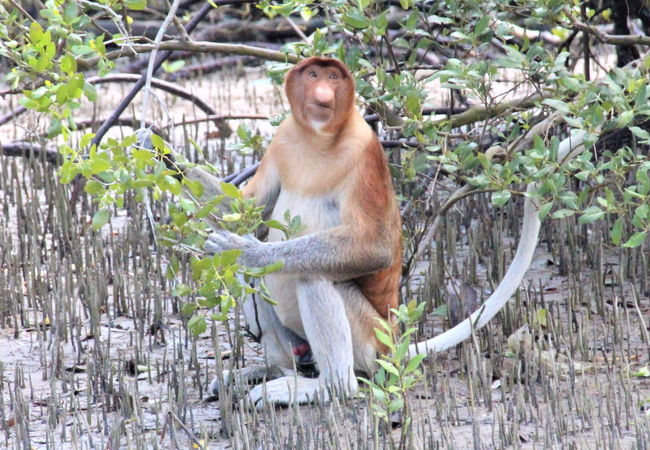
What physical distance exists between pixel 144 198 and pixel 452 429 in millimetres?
1286

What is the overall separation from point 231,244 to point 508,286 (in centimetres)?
104

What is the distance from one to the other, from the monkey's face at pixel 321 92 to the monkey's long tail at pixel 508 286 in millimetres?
767

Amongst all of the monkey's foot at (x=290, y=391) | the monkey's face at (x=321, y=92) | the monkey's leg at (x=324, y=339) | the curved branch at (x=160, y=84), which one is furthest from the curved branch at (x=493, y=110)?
the curved branch at (x=160, y=84)

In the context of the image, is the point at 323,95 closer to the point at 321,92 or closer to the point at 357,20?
the point at 321,92

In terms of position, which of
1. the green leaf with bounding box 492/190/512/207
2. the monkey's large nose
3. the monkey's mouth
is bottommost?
the green leaf with bounding box 492/190/512/207

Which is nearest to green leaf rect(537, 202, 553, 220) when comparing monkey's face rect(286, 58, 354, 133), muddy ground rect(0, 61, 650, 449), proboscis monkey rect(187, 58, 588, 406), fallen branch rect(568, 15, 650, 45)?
proboscis monkey rect(187, 58, 588, 406)

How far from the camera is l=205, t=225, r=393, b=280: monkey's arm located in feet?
12.8

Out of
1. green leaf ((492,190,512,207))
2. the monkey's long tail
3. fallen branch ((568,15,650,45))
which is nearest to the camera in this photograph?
green leaf ((492,190,512,207))

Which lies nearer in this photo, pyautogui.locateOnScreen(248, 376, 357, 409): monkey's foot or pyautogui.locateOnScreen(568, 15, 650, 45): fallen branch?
pyautogui.locateOnScreen(248, 376, 357, 409): monkey's foot

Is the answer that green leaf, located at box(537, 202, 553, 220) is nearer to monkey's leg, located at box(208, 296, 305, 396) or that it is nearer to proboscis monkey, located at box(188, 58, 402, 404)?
proboscis monkey, located at box(188, 58, 402, 404)

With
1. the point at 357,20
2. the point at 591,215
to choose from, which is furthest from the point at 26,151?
the point at 591,215

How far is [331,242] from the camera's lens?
3.90 m

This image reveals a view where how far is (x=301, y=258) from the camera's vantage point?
3.91m

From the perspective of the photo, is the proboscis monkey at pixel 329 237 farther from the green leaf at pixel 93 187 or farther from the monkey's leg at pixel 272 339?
the green leaf at pixel 93 187
